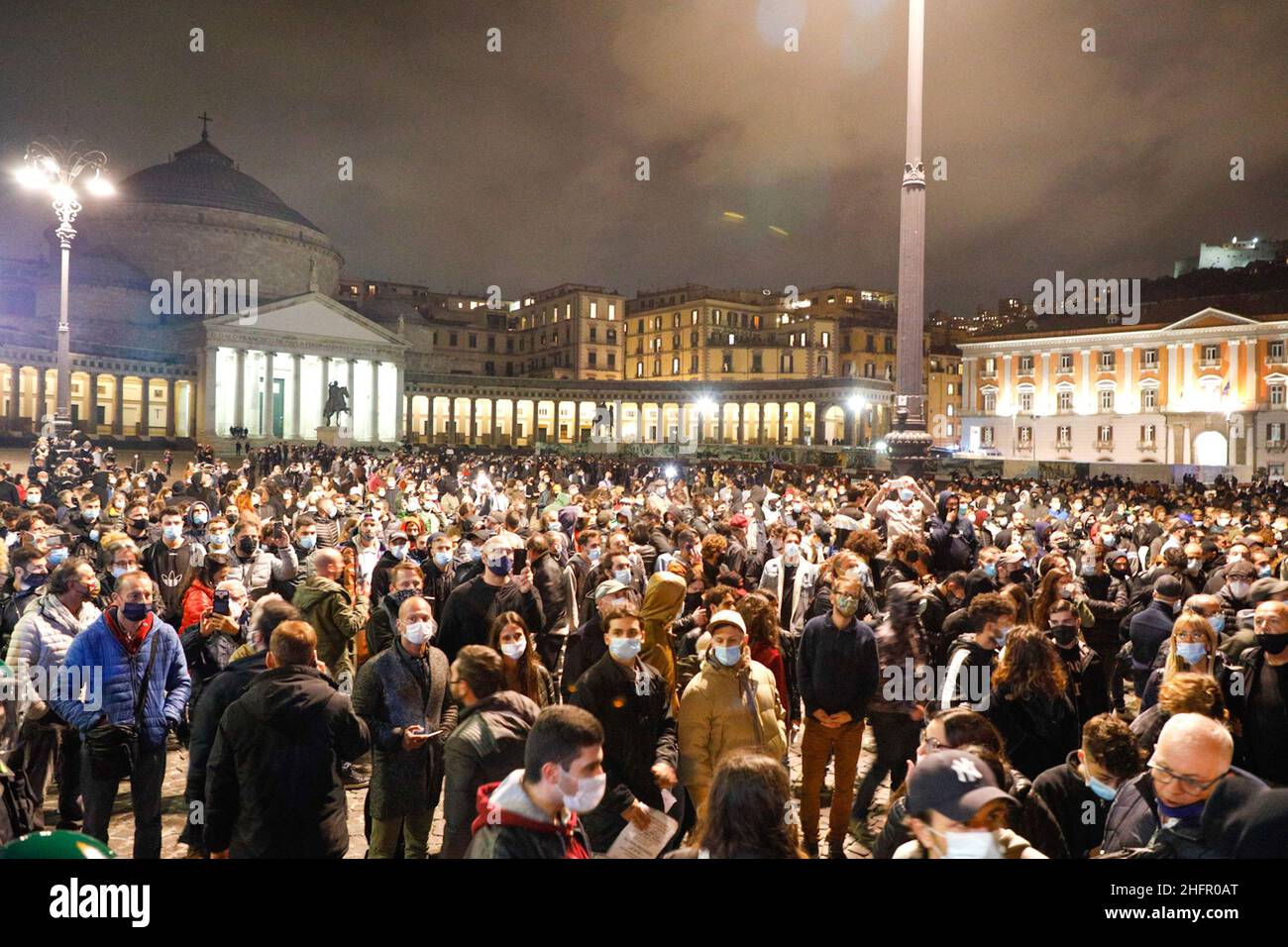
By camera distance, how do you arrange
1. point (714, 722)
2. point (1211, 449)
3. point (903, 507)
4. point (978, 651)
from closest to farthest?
point (714, 722), point (978, 651), point (903, 507), point (1211, 449)

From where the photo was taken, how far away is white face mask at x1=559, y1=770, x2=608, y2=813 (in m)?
3.38

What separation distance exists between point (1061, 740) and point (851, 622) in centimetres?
157

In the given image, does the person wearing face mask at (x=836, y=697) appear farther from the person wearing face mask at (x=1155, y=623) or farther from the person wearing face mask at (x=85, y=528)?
the person wearing face mask at (x=85, y=528)

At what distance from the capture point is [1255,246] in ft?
268

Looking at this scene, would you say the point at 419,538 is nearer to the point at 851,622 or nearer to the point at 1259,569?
the point at 851,622

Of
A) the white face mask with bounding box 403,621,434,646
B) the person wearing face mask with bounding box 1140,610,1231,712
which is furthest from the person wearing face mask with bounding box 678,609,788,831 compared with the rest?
the person wearing face mask with bounding box 1140,610,1231,712

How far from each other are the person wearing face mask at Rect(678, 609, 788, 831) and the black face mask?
A: 3.17 m

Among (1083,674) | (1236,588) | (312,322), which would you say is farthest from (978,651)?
(312,322)

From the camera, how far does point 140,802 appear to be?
18.1 ft

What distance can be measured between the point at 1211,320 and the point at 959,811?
69479 millimetres

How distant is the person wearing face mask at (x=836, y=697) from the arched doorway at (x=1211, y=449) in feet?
210

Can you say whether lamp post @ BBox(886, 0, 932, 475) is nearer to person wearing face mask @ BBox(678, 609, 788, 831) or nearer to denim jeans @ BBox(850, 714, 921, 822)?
denim jeans @ BBox(850, 714, 921, 822)

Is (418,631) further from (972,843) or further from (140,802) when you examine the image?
(972,843)
